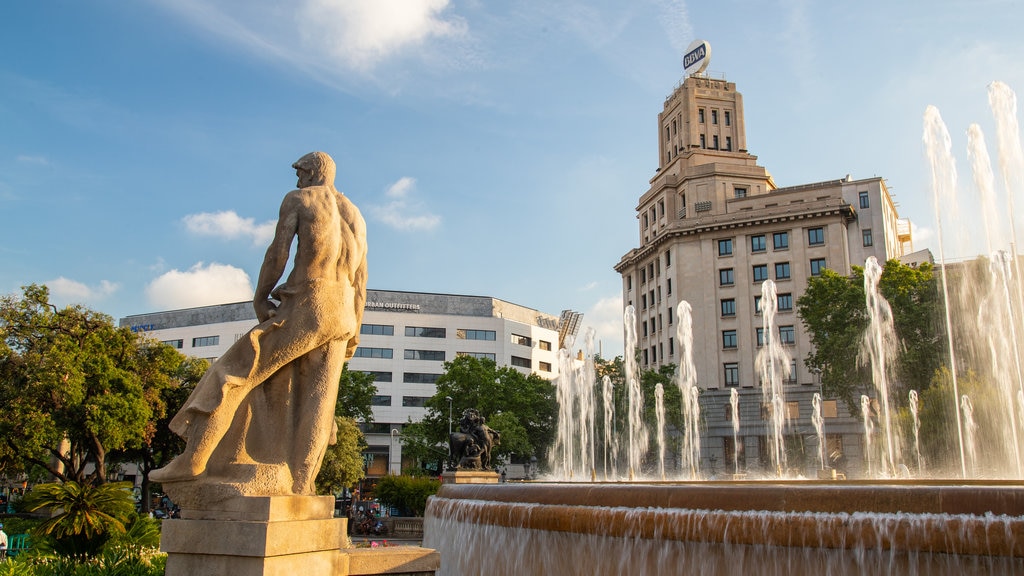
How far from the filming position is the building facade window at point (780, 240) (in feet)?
191

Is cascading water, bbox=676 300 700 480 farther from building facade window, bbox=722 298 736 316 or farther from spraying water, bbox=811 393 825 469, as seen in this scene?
spraying water, bbox=811 393 825 469

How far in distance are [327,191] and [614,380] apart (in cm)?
5110

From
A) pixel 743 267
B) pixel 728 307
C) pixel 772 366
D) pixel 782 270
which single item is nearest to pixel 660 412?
pixel 772 366

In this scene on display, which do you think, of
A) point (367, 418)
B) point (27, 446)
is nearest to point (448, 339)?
point (367, 418)

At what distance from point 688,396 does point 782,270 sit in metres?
13.8

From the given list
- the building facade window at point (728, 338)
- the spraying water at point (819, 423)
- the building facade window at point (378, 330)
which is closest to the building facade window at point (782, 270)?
the building facade window at point (728, 338)

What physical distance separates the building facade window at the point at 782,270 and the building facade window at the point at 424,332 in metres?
34.1

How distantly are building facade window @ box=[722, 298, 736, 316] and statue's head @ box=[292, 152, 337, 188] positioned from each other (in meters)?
55.8

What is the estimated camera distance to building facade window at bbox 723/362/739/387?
5684cm

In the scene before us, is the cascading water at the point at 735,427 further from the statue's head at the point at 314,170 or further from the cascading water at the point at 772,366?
the statue's head at the point at 314,170

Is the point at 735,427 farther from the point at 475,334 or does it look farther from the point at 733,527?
the point at 733,527

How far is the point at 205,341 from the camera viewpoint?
7894 cm

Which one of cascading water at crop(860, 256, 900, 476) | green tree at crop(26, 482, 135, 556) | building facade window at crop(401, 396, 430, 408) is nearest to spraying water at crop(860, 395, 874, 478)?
cascading water at crop(860, 256, 900, 476)

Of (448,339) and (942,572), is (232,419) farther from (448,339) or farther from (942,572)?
(448,339)
